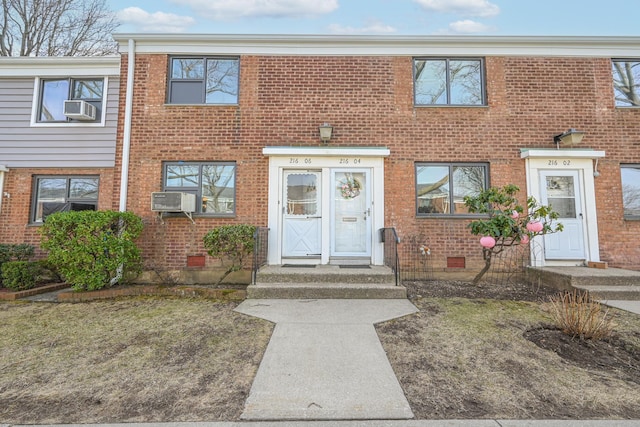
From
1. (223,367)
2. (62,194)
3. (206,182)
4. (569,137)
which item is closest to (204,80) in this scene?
(206,182)

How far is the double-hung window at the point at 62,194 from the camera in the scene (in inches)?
285

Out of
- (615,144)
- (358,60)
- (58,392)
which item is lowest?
(58,392)

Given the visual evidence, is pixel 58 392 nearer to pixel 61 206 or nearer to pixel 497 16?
pixel 61 206

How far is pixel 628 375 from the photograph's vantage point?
8.97 ft

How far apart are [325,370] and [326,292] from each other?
2306 mm

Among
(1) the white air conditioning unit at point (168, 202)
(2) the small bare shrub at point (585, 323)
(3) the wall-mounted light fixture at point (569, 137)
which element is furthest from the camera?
(3) the wall-mounted light fixture at point (569, 137)

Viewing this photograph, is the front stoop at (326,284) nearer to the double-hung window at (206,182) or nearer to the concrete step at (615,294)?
the double-hung window at (206,182)

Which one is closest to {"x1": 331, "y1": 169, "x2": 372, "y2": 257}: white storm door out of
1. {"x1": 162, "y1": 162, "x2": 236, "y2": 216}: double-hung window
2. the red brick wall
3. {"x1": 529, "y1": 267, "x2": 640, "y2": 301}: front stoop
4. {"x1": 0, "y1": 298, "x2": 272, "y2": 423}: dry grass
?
the red brick wall

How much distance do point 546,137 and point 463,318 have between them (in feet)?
16.5

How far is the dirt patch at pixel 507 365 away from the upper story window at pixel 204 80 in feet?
19.7

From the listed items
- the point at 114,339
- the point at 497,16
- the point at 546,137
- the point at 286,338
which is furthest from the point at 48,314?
the point at 497,16

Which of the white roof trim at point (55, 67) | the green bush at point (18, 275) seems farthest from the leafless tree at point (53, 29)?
the green bush at point (18, 275)

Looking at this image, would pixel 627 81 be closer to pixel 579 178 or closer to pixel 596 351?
pixel 579 178

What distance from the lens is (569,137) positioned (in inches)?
251
